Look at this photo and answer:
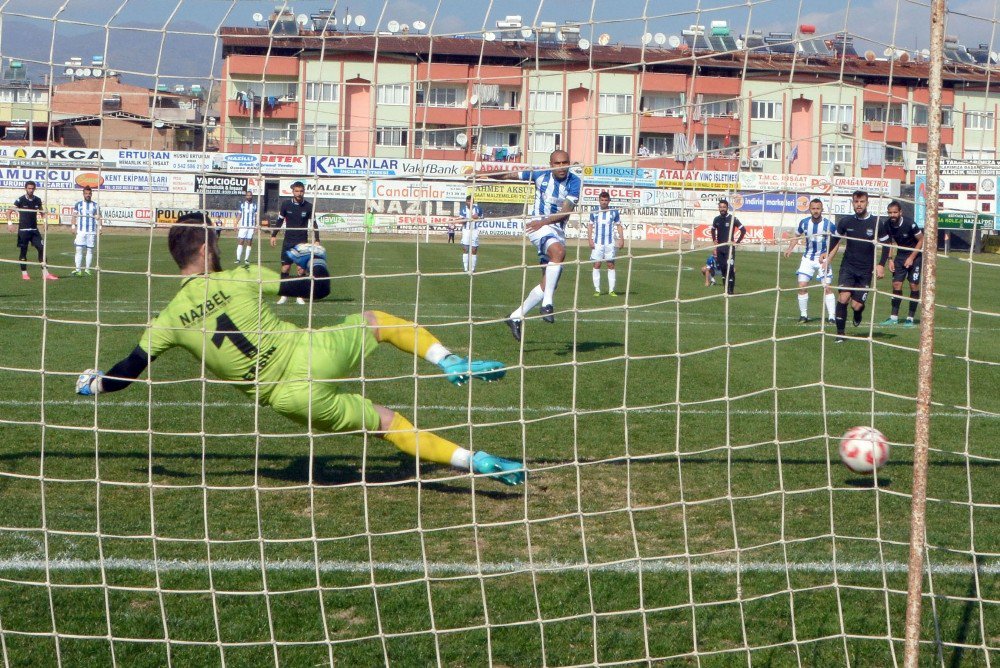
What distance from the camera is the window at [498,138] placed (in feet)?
16.7

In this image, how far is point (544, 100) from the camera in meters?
4.99

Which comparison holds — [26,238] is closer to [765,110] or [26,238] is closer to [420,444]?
[420,444]

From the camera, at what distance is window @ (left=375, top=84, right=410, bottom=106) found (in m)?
4.66

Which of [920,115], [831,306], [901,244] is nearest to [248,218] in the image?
[920,115]

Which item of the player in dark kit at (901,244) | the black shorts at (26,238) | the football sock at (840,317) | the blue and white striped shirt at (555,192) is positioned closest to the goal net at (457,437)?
the blue and white striped shirt at (555,192)

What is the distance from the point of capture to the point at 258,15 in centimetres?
448

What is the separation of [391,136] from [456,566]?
202 cm

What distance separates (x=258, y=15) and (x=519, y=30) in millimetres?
1104

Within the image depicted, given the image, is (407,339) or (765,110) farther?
(407,339)

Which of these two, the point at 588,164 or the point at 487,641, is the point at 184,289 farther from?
the point at 487,641

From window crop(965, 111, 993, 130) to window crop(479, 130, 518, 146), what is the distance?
205 cm

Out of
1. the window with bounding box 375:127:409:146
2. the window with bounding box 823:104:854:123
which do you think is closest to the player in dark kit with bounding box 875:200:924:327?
the window with bounding box 823:104:854:123

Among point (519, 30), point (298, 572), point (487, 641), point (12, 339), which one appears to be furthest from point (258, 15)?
point (12, 339)

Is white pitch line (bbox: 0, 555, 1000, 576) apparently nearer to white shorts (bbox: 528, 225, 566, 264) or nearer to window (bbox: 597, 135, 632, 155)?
window (bbox: 597, 135, 632, 155)
